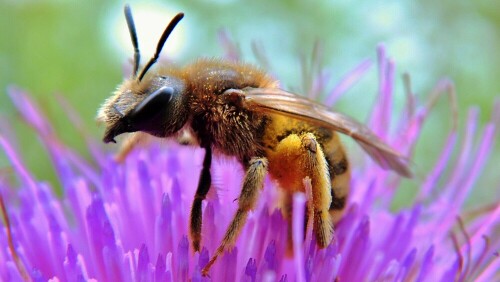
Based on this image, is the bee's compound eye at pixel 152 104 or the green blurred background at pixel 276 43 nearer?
the bee's compound eye at pixel 152 104

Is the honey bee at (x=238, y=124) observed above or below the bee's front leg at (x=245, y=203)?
above

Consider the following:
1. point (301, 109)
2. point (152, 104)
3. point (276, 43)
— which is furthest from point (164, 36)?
point (276, 43)

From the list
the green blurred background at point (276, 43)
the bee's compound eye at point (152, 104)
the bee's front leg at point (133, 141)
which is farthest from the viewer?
the green blurred background at point (276, 43)

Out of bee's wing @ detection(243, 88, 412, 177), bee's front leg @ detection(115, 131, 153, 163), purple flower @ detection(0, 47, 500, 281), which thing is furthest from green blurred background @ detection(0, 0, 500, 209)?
bee's wing @ detection(243, 88, 412, 177)

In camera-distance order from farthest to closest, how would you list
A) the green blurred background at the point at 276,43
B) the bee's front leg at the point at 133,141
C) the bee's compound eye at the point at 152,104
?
the green blurred background at the point at 276,43, the bee's front leg at the point at 133,141, the bee's compound eye at the point at 152,104

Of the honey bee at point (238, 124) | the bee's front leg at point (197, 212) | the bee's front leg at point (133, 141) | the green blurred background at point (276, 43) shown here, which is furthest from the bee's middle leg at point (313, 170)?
the green blurred background at point (276, 43)

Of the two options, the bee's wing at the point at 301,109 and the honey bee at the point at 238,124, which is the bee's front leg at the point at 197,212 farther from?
the bee's wing at the point at 301,109

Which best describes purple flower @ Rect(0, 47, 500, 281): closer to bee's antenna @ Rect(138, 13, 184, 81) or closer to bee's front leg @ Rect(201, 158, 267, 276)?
bee's front leg @ Rect(201, 158, 267, 276)
